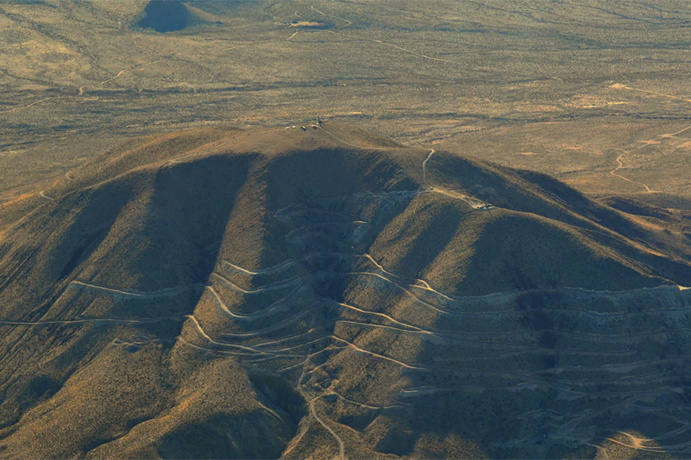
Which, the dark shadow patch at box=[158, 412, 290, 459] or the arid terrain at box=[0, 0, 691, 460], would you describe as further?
the arid terrain at box=[0, 0, 691, 460]

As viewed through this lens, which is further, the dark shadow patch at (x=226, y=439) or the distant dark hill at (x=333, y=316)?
the distant dark hill at (x=333, y=316)

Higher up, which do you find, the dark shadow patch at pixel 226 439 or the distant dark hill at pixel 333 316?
the distant dark hill at pixel 333 316

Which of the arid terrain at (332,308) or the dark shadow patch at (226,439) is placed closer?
the dark shadow patch at (226,439)

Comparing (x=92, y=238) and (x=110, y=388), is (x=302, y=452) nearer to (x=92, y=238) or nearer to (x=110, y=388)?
(x=110, y=388)

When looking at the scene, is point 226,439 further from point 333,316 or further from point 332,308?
point 332,308

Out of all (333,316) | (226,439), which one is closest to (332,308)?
(333,316)

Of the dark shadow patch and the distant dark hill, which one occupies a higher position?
the distant dark hill

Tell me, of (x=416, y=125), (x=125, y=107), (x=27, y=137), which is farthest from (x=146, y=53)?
(x=416, y=125)

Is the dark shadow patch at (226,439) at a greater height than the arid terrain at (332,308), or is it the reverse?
the arid terrain at (332,308)
